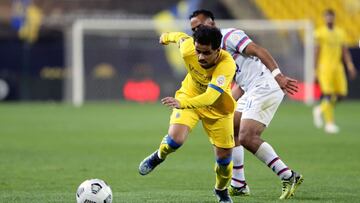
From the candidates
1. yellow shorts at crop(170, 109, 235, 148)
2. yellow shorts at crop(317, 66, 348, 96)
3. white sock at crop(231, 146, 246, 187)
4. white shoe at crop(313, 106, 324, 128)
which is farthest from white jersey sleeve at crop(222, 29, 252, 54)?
white shoe at crop(313, 106, 324, 128)

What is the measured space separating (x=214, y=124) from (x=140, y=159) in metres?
4.85

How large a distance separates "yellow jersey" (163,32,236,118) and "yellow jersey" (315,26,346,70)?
11098 millimetres

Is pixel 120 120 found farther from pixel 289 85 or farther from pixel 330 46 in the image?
pixel 289 85

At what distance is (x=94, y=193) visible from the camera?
786cm

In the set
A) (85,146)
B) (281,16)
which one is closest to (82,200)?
(85,146)

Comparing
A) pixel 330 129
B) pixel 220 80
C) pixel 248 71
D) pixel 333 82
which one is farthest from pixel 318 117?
pixel 220 80

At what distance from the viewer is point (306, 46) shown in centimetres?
2952

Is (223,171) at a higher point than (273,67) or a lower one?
lower

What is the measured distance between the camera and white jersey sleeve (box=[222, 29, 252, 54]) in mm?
9133

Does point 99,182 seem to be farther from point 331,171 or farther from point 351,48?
point 351,48

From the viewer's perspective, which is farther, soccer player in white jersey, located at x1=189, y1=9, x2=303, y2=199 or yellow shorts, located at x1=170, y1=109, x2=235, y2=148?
soccer player in white jersey, located at x1=189, y1=9, x2=303, y2=199

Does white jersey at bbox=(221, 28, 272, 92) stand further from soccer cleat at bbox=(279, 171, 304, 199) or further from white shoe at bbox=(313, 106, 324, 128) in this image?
white shoe at bbox=(313, 106, 324, 128)

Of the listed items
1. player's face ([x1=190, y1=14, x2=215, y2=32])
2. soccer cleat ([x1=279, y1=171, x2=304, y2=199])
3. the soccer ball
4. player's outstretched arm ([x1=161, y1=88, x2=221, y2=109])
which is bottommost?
soccer cleat ([x1=279, y1=171, x2=304, y2=199])

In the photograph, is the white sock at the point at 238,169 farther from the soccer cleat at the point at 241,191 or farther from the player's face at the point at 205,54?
the player's face at the point at 205,54
